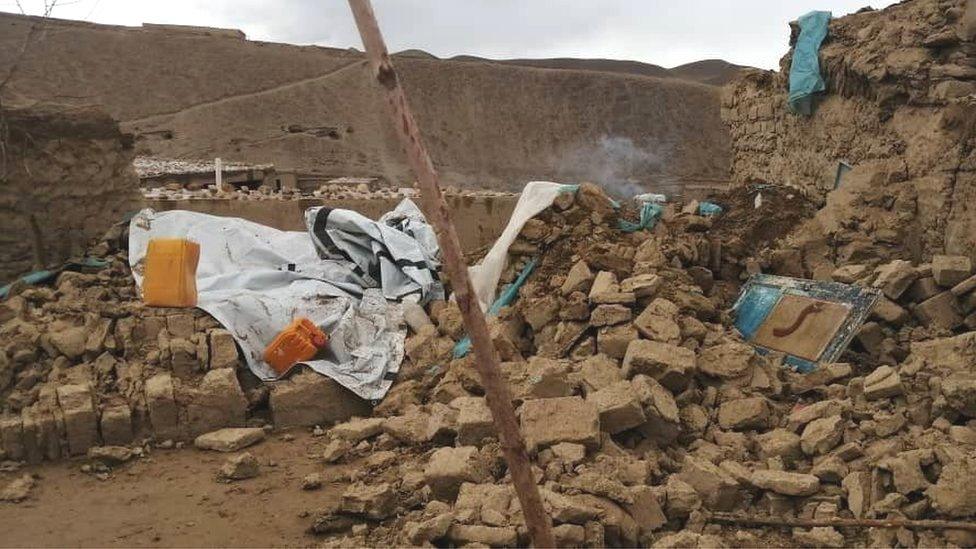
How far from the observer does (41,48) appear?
30.5 metres

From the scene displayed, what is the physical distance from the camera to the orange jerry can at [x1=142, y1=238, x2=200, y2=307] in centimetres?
573

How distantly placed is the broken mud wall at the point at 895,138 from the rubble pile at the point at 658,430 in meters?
0.71

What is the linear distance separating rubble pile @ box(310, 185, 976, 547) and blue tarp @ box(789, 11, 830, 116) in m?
2.78

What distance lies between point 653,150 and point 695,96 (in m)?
5.16

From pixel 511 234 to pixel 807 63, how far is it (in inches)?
142

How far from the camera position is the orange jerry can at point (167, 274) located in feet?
18.8

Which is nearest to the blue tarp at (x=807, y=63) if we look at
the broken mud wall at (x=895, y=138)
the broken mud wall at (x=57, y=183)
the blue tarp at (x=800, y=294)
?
the broken mud wall at (x=895, y=138)

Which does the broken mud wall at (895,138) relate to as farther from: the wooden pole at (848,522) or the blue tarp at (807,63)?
the wooden pole at (848,522)

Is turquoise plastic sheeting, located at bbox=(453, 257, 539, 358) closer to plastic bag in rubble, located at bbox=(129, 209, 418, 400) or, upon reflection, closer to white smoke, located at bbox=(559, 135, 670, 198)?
plastic bag in rubble, located at bbox=(129, 209, 418, 400)

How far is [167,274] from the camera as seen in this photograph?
576cm

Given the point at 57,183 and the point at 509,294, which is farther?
the point at 57,183

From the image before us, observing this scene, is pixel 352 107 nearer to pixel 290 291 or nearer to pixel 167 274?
pixel 290 291

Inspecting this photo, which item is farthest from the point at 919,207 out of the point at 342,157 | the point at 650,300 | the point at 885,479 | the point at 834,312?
the point at 342,157

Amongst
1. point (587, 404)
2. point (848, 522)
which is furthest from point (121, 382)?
point (848, 522)
